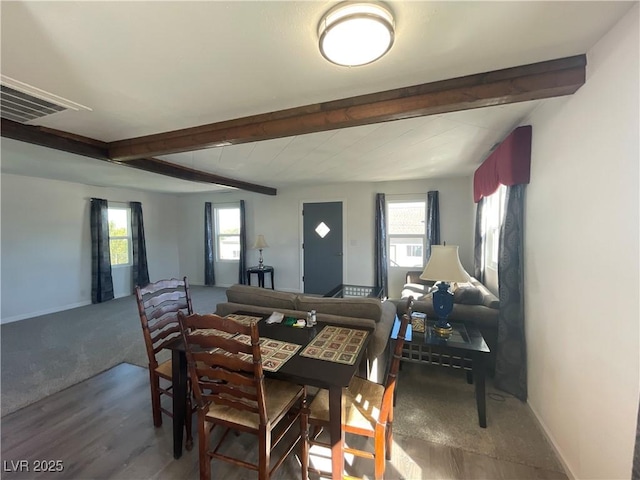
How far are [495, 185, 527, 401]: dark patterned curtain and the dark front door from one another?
3.38 meters

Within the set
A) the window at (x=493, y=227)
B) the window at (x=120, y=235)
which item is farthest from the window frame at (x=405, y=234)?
the window at (x=120, y=235)

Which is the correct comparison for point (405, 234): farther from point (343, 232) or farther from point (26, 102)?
point (26, 102)

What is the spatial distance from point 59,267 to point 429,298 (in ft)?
19.3

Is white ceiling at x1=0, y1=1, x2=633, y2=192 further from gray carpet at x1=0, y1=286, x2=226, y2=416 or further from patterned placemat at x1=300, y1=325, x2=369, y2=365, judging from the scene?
gray carpet at x1=0, y1=286, x2=226, y2=416

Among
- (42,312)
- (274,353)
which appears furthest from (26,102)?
(42,312)

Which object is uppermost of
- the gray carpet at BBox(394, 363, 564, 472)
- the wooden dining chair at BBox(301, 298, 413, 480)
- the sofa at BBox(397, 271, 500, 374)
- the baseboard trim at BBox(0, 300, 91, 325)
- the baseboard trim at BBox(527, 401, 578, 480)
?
the sofa at BBox(397, 271, 500, 374)

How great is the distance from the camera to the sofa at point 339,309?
1.98 m

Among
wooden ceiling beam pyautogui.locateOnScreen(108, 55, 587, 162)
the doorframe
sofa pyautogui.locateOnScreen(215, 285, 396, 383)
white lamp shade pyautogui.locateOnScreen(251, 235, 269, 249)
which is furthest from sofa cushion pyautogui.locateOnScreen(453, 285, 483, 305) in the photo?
white lamp shade pyautogui.locateOnScreen(251, 235, 269, 249)

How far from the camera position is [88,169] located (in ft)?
12.2

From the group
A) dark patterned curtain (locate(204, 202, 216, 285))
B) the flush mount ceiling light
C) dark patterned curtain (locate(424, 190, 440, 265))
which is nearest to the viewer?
the flush mount ceiling light

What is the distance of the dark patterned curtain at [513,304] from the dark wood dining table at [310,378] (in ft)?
4.16

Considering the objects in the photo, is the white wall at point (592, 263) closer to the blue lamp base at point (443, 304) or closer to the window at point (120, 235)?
the blue lamp base at point (443, 304)

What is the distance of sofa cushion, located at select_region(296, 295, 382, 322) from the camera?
6.74 feet

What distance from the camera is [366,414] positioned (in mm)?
1473
